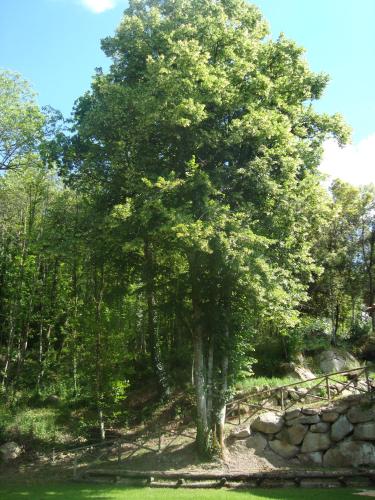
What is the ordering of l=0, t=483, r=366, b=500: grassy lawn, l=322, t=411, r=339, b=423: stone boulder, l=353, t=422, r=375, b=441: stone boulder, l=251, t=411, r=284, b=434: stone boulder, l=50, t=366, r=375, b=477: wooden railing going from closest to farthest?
1. l=0, t=483, r=366, b=500: grassy lawn
2. l=353, t=422, r=375, b=441: stone boulder
3. l=322, t=411, r=339, b=423: stone boulder
4. l=251, t=411, r=284, b=434: stone boulder
5. l=50, t=366, r=375, b=477: wooden railing

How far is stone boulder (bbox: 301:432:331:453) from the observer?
15.7 m

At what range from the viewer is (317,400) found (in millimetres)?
17859

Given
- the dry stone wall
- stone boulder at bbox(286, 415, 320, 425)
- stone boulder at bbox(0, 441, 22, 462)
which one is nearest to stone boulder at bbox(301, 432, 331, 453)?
the dry stone wall

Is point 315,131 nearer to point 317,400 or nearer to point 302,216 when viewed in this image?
point 302,216

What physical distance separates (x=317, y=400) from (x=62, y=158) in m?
13.1

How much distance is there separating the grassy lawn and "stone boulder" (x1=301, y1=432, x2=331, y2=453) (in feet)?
9.89

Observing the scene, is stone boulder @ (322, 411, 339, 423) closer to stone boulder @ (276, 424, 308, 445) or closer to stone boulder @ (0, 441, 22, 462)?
stone boulder @ (276, 424, 308, 445)

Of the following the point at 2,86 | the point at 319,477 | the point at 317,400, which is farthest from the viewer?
the point at 2,86

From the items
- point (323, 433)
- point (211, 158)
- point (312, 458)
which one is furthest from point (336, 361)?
point (211, 158)

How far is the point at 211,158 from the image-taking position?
54.8ft

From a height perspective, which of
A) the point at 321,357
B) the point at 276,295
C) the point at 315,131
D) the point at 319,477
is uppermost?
the point at 315,131

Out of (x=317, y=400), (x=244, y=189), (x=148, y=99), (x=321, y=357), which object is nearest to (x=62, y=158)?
(x=148, y=99)

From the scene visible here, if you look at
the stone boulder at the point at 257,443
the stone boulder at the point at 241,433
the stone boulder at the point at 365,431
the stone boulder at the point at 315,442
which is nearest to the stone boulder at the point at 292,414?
the stone boulder at the point at 315,442

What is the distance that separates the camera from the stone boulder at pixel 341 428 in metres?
15.6
